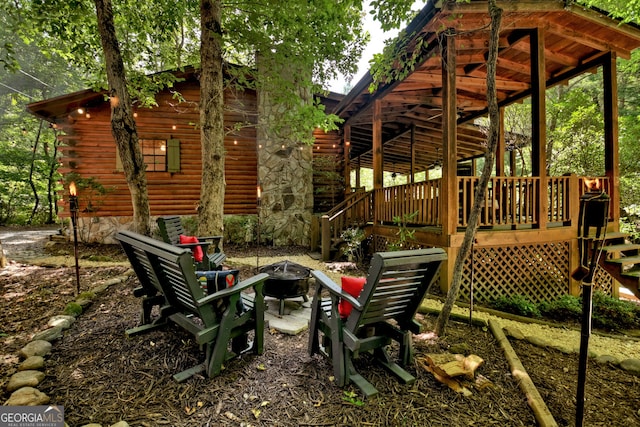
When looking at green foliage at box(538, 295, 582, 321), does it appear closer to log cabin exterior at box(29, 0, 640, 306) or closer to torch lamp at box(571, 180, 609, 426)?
log cabin exterior at box(29, 0, 640, 306)

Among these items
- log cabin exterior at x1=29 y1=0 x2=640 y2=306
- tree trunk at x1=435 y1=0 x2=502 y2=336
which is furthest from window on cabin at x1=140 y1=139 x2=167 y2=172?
tree trunk at x1=435 y1=0 x2=502 y2=336

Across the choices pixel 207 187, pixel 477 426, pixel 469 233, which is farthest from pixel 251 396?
pixel 207 187

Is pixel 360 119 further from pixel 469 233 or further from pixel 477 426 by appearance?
pixel 477 426

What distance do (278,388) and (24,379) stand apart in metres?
1.78

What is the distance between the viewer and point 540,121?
483 cm

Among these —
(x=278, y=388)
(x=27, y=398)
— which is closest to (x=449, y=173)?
(x=278, y=388)

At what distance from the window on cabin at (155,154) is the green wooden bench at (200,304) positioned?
24.3 ft

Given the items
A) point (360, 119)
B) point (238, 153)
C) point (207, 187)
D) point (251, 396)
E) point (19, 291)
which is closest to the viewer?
point (251, 396)

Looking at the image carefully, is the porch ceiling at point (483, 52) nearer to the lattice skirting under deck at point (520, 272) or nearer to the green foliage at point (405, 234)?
the green foliage at point (405, 234)

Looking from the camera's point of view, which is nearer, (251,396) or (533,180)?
(251,396)

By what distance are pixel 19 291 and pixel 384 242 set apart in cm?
652

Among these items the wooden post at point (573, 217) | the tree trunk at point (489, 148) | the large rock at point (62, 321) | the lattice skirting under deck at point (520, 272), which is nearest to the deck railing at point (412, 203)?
the lattice skirting under deck at point (520, 272)

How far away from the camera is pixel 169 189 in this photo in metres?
8.97

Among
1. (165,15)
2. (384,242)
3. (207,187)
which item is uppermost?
(165,15)
